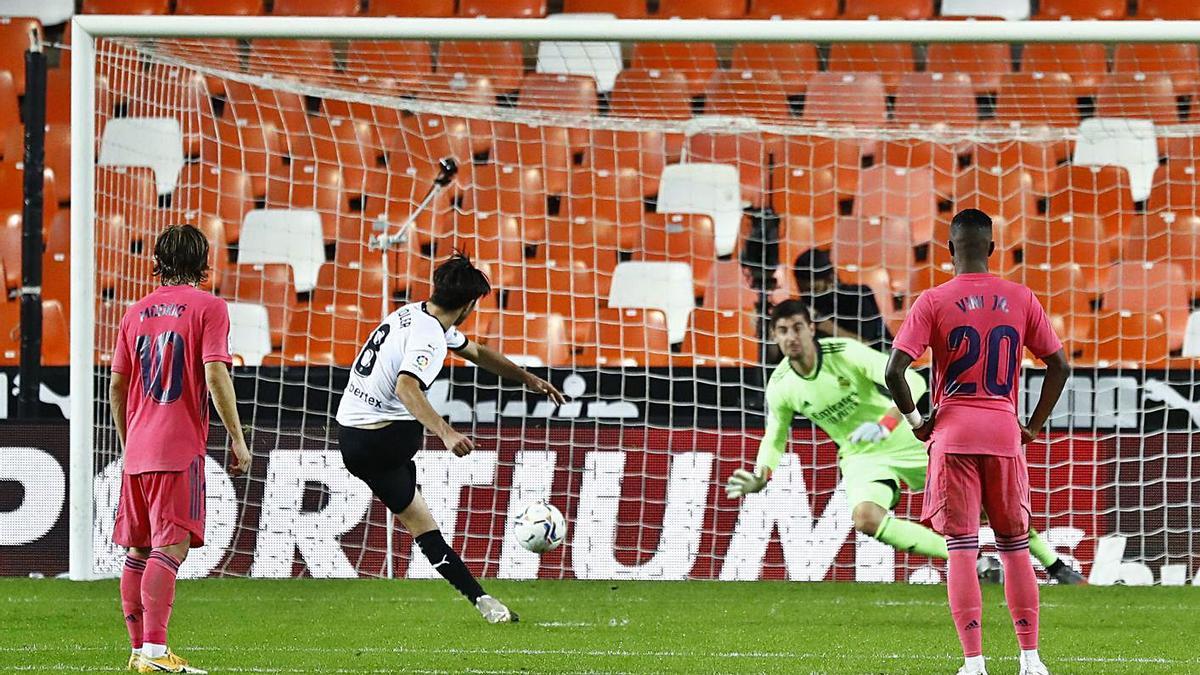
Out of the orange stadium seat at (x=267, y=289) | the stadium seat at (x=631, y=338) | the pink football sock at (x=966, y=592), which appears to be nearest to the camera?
the pink football sock at (x=966, y=592)

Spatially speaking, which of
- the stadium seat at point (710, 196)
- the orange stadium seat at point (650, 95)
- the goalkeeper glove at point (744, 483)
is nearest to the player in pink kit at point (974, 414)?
the goalkeeper glove at point (744, 483)

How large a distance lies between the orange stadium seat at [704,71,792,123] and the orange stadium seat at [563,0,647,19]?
114 centimetres

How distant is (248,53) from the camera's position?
31.6 ft

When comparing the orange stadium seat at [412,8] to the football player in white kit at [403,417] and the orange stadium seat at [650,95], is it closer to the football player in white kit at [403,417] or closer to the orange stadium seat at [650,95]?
the orange stadium seat at [650,95]

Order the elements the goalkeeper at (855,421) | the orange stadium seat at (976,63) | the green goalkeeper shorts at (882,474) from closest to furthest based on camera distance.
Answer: the goalkeeper at (855,421) < the green goalkeeper shorts at (882,474) < the orange stadium seat at (976,63)

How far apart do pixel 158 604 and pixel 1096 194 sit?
8018 millimetres

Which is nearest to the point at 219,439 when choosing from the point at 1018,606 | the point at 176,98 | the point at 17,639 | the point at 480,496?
the point at 480,496

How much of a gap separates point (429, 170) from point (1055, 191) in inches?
174

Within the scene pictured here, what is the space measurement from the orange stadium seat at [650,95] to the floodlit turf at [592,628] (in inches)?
145

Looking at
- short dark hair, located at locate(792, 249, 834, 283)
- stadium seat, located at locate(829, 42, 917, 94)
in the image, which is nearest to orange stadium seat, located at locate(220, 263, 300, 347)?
short dark hair, located at locate(792, 249, 834, 283)

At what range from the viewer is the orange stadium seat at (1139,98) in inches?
436

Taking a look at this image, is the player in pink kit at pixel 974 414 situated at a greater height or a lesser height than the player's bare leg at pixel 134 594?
greater

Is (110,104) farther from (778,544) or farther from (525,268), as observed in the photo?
(778,544)

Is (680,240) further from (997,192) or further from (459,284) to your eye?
(459,284)
